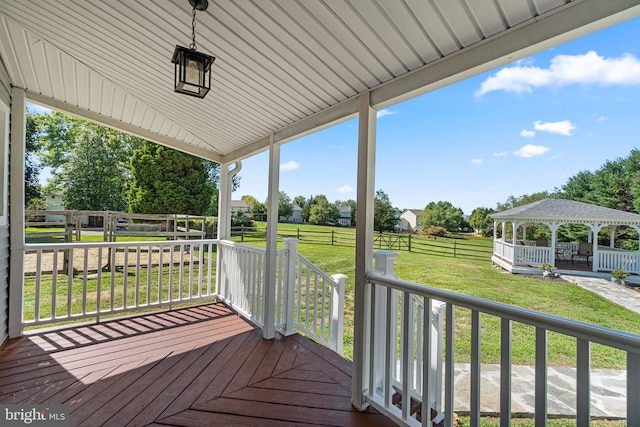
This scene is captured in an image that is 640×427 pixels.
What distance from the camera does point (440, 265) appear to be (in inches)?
386

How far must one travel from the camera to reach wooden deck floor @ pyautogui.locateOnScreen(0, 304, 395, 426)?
71.4 inches

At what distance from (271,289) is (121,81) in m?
2.42

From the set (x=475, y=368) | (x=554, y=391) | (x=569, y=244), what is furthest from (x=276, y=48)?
(x=569, y=244)

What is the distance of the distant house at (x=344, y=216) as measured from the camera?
6.66 metres

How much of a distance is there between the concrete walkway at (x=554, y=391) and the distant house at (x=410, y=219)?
4.87m

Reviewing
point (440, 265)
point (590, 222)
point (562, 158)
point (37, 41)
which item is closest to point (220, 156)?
point (37, 41)

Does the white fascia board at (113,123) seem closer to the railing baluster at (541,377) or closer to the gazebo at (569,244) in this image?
the railing baluster at (541,377)

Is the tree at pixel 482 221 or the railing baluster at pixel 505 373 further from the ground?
the tree at pixel 482 221

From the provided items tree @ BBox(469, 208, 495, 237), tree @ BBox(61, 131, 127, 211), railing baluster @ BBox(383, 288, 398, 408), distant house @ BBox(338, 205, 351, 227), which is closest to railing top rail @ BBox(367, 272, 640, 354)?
railing baluster @ BBox(383, 288, 398, 408)

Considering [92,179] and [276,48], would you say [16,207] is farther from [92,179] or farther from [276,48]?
[92,179]

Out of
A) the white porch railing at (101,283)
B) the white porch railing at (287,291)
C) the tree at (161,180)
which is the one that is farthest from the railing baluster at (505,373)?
the tree at (161,180)

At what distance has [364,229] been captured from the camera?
6.33 ft

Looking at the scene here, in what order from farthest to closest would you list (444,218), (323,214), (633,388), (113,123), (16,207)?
1. (444,218)
2. (323,214)
3. (113,123)
4. (16,207)
5. (633,388)

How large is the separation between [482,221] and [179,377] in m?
12.4
